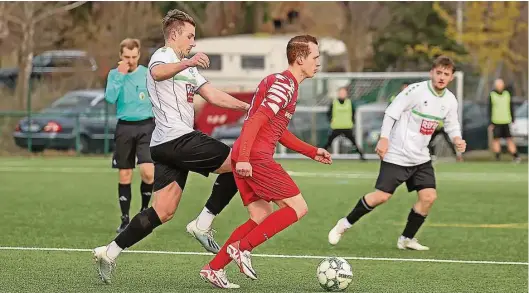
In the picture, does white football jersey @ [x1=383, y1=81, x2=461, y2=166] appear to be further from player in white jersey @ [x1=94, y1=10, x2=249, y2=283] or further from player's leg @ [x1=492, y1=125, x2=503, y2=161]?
player's leg @ [x1=492, y1=125, x2=503, y2=161]

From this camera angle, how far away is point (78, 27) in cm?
4225

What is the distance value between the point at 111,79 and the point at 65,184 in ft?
27.6

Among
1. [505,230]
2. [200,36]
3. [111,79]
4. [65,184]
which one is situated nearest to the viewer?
[111,79]

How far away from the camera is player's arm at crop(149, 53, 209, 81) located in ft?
27.3

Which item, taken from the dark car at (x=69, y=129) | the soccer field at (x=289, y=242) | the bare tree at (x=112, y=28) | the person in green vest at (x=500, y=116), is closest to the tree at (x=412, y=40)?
the bare tree at (x=112, y=28)

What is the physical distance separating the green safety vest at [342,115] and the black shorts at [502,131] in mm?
3467

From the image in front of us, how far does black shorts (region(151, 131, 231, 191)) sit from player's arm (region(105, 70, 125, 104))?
11.9 feet

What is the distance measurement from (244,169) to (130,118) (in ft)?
15.8

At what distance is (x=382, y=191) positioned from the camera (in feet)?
38.6

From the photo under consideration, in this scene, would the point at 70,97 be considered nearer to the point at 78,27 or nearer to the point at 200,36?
the point at 78,27

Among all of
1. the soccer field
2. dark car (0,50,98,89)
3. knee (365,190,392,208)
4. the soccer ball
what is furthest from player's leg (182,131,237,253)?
dark car (0,50,98,89)

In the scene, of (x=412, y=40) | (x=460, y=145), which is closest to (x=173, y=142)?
(x=460, y=145)

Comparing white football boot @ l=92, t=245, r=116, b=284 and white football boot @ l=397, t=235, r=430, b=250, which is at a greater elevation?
white football boot @ l=92, t=245, r=116, b=284

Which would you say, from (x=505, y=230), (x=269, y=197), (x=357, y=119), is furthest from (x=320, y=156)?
(x=357, y=119)
